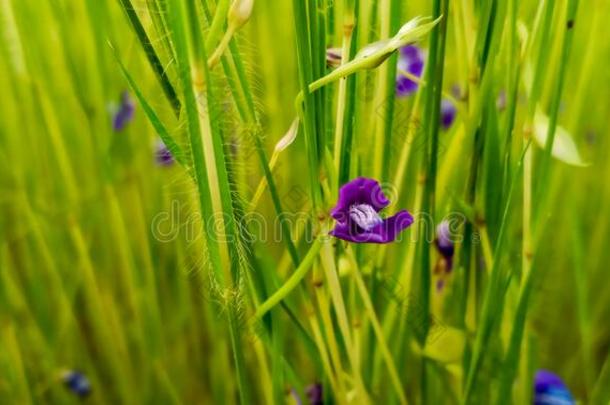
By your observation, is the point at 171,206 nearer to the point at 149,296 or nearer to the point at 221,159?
the point at 149,296

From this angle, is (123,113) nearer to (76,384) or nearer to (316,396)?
(76,384)

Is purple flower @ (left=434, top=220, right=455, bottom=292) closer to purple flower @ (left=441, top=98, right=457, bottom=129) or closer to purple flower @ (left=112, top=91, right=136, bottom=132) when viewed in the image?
purple flower @ (left=441, top=98, right=457, bottom=129)

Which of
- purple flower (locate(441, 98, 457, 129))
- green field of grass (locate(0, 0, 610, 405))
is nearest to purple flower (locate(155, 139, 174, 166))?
green field of grass (locate(0, 0, 610, 405))

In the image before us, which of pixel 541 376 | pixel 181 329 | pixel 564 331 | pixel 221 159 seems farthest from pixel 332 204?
pixel 564 331

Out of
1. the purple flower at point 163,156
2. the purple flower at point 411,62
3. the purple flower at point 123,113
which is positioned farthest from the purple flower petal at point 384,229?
the purple flower at point 123,113

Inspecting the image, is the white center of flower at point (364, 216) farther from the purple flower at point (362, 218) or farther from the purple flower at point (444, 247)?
the purple flower at point (444, 247)

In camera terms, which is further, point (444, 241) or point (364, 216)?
point (444, 241)

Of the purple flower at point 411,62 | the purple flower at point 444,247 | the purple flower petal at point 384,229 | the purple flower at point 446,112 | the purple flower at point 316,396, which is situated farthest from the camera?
the purple flower at point 446,112

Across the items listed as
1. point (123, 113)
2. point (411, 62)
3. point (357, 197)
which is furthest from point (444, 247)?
point (123, 113)
